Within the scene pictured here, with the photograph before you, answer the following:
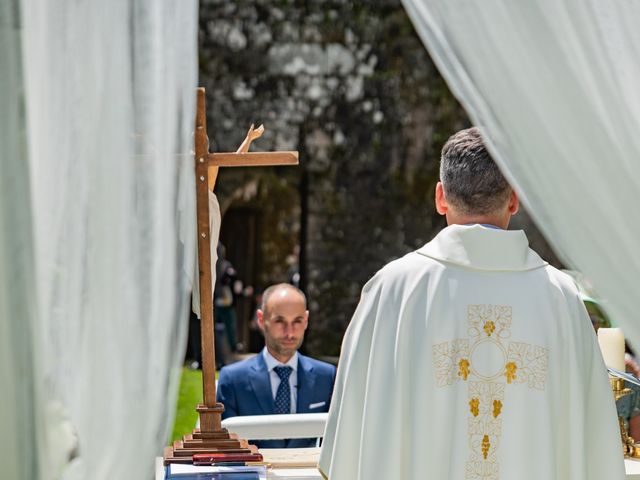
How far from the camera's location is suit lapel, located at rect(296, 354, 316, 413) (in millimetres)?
5195

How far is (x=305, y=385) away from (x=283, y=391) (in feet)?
0.31

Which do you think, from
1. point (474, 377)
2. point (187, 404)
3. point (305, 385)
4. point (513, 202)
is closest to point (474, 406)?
point (474, 377)

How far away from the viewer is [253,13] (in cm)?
1474

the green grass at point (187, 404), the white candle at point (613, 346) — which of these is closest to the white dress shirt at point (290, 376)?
the white candle at point (613, 346)

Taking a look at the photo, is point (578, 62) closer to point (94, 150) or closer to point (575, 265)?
point (575, 265)

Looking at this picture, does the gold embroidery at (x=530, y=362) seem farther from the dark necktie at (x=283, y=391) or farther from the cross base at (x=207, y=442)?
the dark necktie at (x=283, y=391)

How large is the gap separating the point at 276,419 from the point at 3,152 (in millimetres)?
1712

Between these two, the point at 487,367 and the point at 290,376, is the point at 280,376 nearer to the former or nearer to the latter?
the point at 290,376

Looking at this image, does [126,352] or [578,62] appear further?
[578,62]

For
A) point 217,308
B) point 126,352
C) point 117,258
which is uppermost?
point 117,258

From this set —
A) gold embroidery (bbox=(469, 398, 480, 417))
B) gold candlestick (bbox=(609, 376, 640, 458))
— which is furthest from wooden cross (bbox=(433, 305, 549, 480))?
gold candlestick (bbox=(609, 376, 640, 458))

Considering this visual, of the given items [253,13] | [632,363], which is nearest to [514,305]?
[632,363]

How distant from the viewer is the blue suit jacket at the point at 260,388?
16.9ft

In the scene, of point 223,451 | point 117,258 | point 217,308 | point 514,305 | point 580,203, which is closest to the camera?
point 117,258
